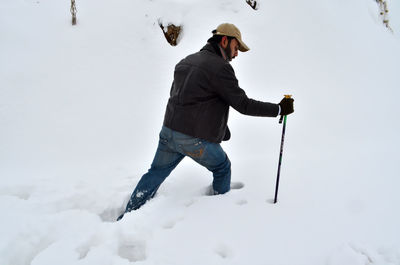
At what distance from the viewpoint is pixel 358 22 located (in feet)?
28.9

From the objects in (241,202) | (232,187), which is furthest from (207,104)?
(232,187)

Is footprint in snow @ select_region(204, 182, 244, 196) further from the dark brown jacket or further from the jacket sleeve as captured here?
the jacket sleeve

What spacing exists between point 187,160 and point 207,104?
1.80m

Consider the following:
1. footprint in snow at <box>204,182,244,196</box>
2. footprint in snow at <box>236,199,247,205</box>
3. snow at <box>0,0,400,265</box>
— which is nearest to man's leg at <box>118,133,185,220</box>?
snow at <box>0,0,400,265</box>

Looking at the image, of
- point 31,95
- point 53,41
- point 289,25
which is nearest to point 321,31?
point 289,25

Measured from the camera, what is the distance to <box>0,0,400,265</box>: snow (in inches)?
90.2

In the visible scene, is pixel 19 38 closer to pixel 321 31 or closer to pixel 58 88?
pixel 58 88

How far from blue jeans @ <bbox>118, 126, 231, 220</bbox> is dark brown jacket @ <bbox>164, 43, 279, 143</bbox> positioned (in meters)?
0.08

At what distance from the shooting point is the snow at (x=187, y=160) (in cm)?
229

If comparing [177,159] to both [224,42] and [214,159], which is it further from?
[224,42]

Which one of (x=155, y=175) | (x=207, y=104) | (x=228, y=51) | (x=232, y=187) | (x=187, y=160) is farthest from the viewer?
(x=187, y=160)

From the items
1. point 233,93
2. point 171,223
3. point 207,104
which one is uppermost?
point 233,93

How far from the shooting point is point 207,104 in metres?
2.55

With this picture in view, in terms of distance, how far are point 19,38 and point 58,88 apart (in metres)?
1.51
